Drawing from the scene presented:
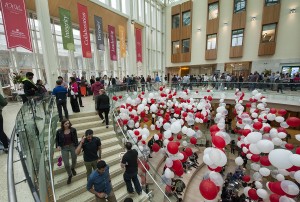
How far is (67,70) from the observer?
44.3 ft

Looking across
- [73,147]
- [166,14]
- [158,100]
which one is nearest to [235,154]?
[158,100]

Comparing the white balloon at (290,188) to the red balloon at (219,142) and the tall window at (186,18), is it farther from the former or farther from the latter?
the tall window at (186,18)

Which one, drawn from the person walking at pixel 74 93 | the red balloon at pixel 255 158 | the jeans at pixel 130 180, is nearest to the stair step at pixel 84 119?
the person walking at pixel 74 93

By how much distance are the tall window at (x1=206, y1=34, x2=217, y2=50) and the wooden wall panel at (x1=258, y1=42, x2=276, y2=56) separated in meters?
4.70

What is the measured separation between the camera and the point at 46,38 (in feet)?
30.9

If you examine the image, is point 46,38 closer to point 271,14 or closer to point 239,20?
point 239,20

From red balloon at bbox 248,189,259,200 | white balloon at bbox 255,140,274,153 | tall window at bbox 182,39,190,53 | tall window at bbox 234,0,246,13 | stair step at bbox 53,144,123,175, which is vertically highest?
tall window at bbox 234,0,246,13

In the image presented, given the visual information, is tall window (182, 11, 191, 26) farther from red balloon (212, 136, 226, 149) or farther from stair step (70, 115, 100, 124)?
red balloon (212, 136, 226, 149)

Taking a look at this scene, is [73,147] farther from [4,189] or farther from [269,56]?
[269,56]

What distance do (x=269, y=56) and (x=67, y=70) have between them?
62.2 feet

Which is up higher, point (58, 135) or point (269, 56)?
point (269, 56)

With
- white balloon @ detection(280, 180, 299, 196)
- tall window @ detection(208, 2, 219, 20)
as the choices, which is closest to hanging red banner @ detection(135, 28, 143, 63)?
tall window @ detection(208, 2, 219, 20)

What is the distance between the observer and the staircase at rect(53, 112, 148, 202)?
163 inches

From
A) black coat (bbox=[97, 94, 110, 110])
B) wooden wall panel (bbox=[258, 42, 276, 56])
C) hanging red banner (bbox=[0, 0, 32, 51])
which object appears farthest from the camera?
wooden wall panel (bbox=[258, 42, 276, 56])
